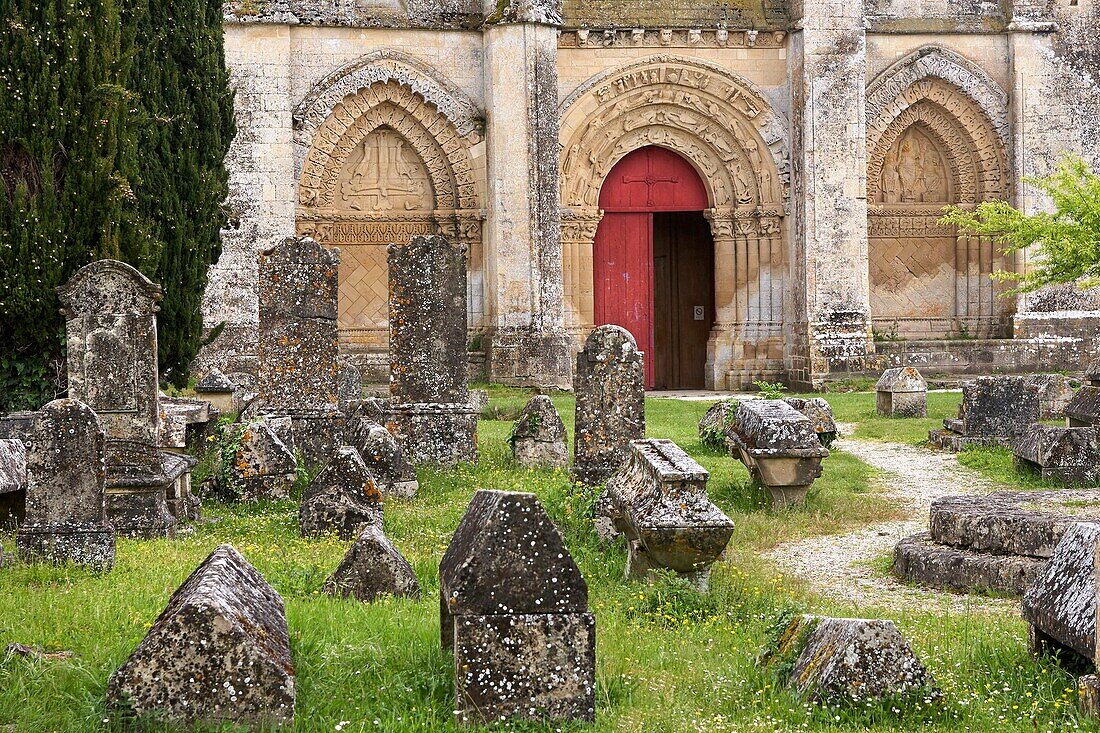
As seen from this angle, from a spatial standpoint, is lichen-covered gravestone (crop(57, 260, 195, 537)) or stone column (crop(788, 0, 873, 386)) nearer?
lichen-covered gravestone (crop(57, 260, 195, 537))

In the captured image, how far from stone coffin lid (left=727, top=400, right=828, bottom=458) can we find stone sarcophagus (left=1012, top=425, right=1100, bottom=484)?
2080 millimetres

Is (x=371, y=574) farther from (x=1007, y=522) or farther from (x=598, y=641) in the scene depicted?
(x=1007, y=522)

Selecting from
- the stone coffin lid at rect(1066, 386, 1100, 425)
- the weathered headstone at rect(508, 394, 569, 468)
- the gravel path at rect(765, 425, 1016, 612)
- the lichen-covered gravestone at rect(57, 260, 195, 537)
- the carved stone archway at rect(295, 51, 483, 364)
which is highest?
the carved stone archway at rect(295, 51, 483, 364)

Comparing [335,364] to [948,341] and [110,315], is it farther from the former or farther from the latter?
[948,341]

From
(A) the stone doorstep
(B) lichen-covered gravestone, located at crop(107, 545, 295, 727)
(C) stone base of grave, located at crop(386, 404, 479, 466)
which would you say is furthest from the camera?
(C) stone base of grave, located at crop(386, 404, 479, 466)

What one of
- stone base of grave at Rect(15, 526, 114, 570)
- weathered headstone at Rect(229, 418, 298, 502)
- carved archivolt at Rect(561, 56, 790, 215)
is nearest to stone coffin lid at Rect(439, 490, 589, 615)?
stone base of grave at Rect(15, 526, 114, 570)

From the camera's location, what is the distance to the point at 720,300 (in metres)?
22.2

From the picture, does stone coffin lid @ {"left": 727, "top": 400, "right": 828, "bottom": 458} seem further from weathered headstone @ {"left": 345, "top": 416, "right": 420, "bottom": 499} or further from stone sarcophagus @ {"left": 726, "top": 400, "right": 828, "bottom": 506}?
weathered headstone @ {"left": 345, "top": 416, "right": 420, "bottom": 499}

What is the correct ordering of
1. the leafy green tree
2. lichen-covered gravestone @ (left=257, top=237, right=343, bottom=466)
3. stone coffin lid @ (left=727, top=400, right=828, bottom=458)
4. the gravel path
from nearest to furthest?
the gravel path < stone coffin lid @ (left=727, top=400, right=828, bottom=458) < lichen-covered gravestone @ (left=257, top=237, right=343, bottom=466) < the leafy green tree

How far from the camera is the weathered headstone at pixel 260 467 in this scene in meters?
10.5

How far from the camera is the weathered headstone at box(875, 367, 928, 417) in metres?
16.8

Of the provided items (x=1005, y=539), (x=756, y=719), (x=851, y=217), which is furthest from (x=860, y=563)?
(x=851, y=217)

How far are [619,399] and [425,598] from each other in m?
3.77

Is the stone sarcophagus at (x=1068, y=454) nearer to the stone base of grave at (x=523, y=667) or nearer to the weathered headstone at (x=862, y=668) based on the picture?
the weathered headstone at (x=862, y=668)
